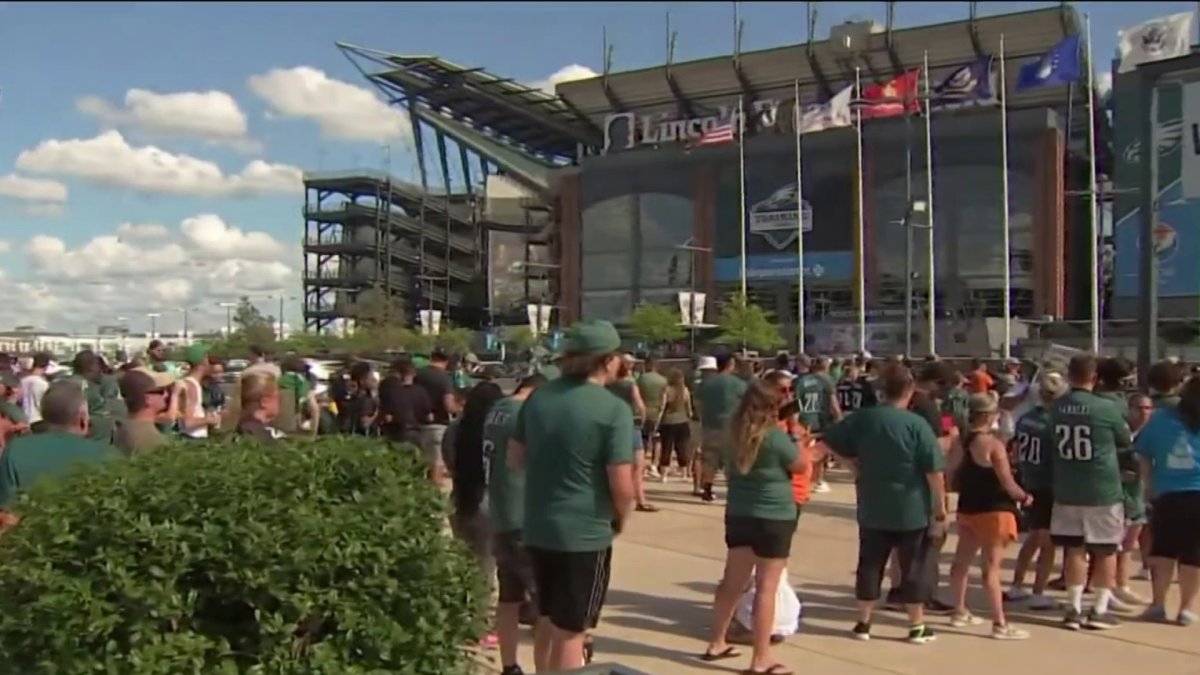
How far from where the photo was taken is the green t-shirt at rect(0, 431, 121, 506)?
505 cm

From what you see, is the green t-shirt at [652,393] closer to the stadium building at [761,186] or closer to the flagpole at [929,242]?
the flagpole at [929,242]

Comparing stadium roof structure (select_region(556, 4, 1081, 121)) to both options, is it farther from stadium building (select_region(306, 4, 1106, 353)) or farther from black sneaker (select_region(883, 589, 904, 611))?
black sneaker (select_region(883, 589, 904, 611))

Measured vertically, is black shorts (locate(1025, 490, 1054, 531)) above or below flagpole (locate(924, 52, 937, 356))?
below

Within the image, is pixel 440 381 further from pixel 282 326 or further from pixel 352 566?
pixel 282 326

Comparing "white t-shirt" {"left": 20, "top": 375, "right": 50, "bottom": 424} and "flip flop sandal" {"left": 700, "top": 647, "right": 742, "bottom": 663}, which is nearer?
"flip flop sandal" {"left": 700, "top": 647, "right": 742, "bottom": 663}

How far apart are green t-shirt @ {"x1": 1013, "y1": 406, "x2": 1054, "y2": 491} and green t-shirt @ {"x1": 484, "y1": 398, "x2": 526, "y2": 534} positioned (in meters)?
4.06

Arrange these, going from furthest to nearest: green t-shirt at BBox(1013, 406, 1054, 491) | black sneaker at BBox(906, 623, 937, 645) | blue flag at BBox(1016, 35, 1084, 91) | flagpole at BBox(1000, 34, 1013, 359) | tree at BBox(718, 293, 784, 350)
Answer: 1. tree at BBox(718, 293, 784, 350)
2. flagpole at BBox(1000, 34, 1013, 359)
3. blue flag at BBox(1016, 35, 1084, 91)
4. green t-shirt at BBox(1013, 406, 1054, 491)
5. black sneaker at BBox(906, 623, 937, 645)

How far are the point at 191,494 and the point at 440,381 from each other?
9027 mm

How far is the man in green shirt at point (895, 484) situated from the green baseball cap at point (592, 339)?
2.50 metres

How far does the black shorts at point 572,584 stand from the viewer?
525cm

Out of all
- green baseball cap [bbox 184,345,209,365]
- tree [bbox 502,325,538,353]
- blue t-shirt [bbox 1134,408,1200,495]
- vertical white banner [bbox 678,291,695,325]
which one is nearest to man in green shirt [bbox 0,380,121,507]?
green baseball cap [bbox 184,345,209,365]

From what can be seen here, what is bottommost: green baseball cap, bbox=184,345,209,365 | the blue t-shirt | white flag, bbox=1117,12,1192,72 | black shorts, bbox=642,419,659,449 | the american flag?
black shorts, bbox=642,419,659,449

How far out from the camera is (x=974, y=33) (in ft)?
231

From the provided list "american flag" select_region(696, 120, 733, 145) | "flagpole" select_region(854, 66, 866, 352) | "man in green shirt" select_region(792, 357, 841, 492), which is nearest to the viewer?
"man in green shirt" select_region(792, 357, 841, 492)
